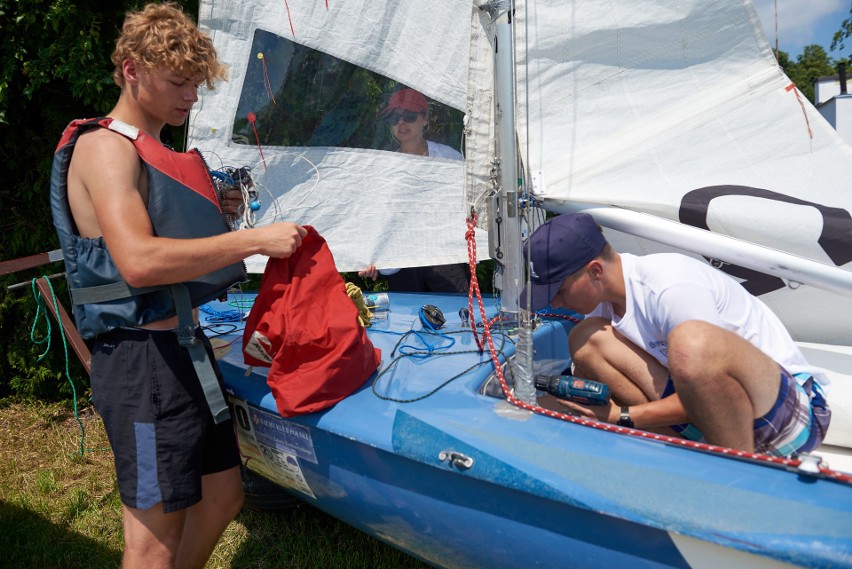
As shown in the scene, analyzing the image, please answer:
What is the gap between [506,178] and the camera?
6.56ft

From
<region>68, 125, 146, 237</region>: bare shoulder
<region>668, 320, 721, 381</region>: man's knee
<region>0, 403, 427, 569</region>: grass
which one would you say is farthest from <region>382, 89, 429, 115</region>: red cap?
<region>0, 403, 427, 569</region>: grass

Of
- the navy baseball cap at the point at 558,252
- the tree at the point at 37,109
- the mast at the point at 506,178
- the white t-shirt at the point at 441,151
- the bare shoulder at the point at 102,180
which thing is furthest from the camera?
the tree at the point at 37,109

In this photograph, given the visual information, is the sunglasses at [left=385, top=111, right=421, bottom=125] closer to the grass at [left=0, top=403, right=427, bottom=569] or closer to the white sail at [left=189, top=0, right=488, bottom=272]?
the white sail at [left=189, top=0, right=488, bottom=272]

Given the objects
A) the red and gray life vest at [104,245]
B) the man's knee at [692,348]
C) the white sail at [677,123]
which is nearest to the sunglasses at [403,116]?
the white sail at [677,123]

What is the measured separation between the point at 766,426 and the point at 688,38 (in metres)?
1.39

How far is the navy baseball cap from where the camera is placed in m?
1.74

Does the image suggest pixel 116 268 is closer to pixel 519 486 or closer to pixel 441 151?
pixel 519 486

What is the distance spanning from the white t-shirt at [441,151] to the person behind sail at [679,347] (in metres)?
1.08

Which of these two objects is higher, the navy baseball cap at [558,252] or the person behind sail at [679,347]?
the navy baseball cap at [558,252]

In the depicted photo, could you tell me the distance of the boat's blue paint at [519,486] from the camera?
117 cm

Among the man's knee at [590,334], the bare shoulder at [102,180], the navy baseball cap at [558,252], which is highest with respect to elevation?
the bare shoulder at [102,180]

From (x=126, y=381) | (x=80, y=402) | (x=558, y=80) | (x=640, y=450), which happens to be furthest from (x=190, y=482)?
(x=80, y=402)

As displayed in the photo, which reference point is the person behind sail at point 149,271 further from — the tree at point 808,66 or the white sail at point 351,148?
the tree at point 808,66

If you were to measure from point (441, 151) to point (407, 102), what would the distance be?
26 cm
